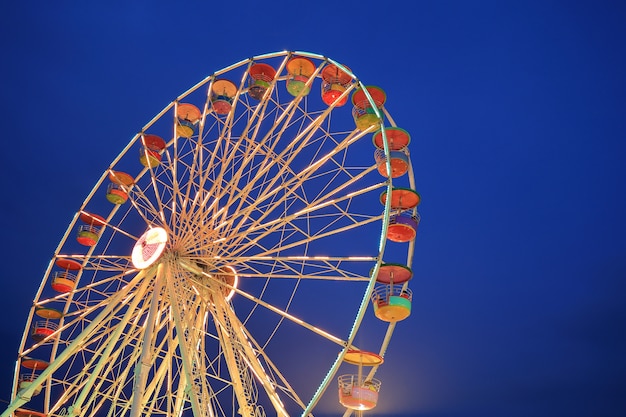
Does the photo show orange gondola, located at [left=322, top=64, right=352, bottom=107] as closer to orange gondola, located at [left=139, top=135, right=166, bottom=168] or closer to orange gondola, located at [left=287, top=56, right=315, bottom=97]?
orange gondola, located at [left=287, top=56, right=315, bottom=97]

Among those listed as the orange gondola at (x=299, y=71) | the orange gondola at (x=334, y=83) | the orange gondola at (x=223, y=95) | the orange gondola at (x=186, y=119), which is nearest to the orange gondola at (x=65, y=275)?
the orange gondola at (x=186, y=119)

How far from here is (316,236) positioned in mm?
12484

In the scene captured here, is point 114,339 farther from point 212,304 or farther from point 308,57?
point 308,57

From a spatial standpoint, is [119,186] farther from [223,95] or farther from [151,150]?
[223,95]

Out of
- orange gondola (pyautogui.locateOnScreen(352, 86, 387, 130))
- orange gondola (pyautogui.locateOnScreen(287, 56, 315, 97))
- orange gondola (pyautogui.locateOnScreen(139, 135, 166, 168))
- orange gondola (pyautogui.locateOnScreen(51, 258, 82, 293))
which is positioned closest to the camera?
orange gondola (pyautogui.locateOnScreen(352, 86, 387, 130))

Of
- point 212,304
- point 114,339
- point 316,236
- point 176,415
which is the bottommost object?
point 176,415

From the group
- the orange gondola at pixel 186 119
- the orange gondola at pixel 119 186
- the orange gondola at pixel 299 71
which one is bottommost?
the orange gondola at pixel 119 186

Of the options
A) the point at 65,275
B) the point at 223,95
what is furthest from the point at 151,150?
the point at 65,275

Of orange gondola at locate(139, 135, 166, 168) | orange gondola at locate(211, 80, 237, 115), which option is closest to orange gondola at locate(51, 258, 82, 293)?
orange gondola at locate(139, 135, 166, 168)

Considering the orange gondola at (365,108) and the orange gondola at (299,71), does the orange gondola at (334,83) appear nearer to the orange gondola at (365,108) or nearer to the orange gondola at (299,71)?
the orange gondola at (299,71)

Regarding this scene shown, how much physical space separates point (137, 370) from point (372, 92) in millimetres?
8692

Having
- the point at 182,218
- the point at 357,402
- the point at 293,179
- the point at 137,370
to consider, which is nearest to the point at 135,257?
the point at 182,218

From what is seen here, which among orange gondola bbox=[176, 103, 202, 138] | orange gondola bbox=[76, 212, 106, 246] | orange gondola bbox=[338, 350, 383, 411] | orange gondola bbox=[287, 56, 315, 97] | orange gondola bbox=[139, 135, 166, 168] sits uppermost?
orange gondola bbox=[287, 56, 315, 97]

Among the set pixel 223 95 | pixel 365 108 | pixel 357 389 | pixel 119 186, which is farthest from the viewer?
pixel 119 186
